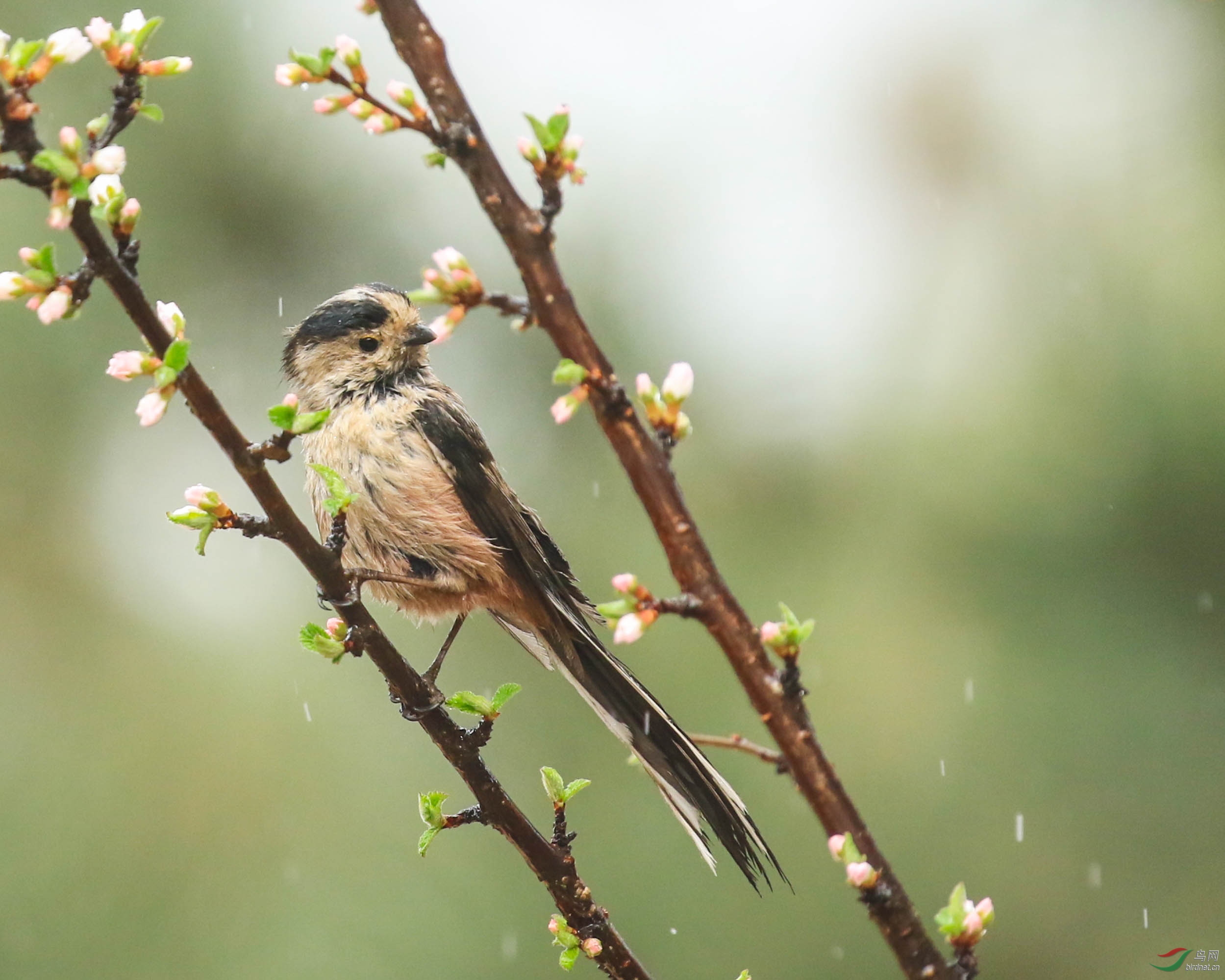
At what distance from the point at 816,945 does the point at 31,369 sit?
5.54m

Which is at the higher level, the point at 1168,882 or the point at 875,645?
the point at 875,645

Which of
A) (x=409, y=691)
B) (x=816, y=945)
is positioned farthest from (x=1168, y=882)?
(x=409, y=691)

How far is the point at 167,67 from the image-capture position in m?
1.79

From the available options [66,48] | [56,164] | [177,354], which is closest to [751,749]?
[177,354]

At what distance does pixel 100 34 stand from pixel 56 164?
0.33 meters

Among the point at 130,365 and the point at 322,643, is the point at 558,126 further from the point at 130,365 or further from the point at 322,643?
the point at 322,643

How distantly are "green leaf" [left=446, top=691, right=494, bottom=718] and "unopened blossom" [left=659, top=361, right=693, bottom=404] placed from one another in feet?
2.86

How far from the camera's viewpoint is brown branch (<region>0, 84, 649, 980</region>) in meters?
1.52

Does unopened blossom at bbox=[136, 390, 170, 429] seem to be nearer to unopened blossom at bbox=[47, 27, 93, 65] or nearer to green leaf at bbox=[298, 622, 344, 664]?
unopened blossom at bbox=[47, 27, 93, 65]

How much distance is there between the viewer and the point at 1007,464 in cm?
623

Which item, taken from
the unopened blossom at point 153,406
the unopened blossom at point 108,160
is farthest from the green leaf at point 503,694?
the unopened blossom at point 108,160

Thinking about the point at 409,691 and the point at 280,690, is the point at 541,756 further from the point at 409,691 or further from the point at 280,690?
the point at 409,691

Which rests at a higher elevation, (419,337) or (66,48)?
(66,48)

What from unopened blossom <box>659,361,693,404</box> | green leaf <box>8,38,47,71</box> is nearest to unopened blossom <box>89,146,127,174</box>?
green leaf <box>8,38,47,71</box>
